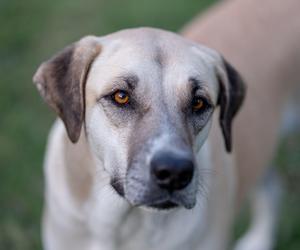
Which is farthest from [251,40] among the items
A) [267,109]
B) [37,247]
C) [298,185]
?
[37,247]

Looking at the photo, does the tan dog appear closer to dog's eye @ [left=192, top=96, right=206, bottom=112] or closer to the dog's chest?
the dog's chest

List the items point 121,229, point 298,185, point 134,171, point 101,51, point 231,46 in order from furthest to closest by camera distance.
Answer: point 298,185, point 231,46, point 121,229, point 101,51, point 134,171

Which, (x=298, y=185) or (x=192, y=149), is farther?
(x=298, y=185)

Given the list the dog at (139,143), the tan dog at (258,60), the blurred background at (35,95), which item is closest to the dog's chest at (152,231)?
the dog at (139,143)

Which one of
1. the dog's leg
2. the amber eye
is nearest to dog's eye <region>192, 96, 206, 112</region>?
the amber eye

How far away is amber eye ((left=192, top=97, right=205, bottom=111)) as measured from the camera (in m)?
3.21

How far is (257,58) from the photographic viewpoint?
14.0 feet

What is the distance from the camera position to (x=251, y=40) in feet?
14.1

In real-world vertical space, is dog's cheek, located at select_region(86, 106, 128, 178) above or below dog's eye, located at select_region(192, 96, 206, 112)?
below

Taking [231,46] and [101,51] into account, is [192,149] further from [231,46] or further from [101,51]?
[231,46]

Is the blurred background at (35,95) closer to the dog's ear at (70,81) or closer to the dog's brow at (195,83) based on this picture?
the dog's ear at (70,81)

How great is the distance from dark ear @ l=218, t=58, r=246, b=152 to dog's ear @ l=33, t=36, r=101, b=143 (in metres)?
0.64

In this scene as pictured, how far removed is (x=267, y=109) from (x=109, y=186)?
135cm

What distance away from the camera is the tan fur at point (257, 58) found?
4.24 meters
